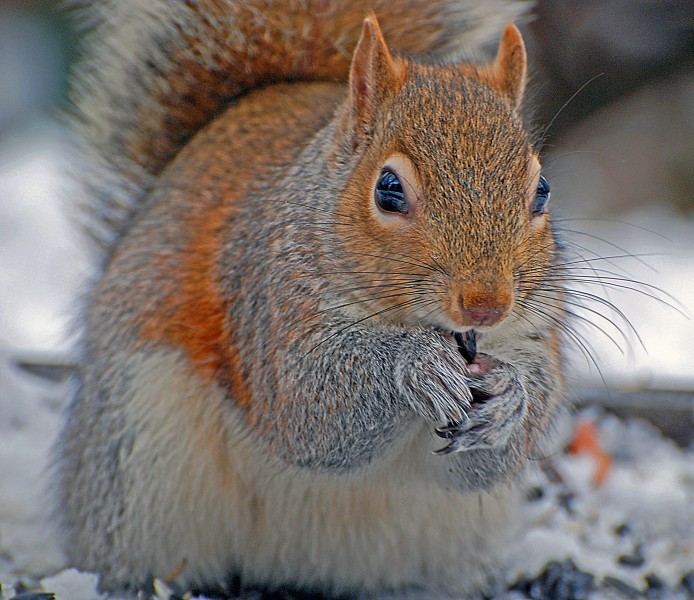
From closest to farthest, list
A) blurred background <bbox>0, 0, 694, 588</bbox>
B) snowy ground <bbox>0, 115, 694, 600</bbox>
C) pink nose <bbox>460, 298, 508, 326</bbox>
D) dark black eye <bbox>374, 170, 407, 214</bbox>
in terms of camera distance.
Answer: pink nose <bbox>460, 298, 508, 326</bbox>, dark black eye <bbox>374, 170, 407, 214</bbox>, snowy ground <bbox>0, 115, 694, 600</bbox>, blurred background <bbox>0, 0, 694, 588</bbox>

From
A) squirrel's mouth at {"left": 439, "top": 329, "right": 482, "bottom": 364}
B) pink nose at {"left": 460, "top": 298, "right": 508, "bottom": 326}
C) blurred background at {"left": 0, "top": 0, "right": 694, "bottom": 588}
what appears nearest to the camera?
pink nose at {"left": 460, "top": 298, "right": 508, "bottom": 326}

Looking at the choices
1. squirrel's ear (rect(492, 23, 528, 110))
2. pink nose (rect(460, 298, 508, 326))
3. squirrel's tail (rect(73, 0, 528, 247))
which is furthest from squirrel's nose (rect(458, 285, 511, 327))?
squirrel's tail (rect(73, 0, 528, 247))

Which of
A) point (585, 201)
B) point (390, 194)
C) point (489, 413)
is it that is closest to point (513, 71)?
point (390, 194)

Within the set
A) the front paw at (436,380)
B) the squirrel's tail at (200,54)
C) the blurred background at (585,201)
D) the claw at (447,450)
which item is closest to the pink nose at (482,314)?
the front paw at (436,380)

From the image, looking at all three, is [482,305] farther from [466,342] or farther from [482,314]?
[466,342]

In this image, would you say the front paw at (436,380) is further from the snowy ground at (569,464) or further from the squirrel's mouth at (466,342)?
the snowy ground at (569,464)

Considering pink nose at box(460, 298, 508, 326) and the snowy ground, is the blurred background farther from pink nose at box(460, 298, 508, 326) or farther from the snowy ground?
pink nose at box(460, 298, 508, 326)

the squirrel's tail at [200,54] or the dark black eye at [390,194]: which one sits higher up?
the squirrel's tail at [200,54]

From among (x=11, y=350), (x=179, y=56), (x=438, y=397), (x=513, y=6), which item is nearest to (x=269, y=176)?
(x=179, y=56)
